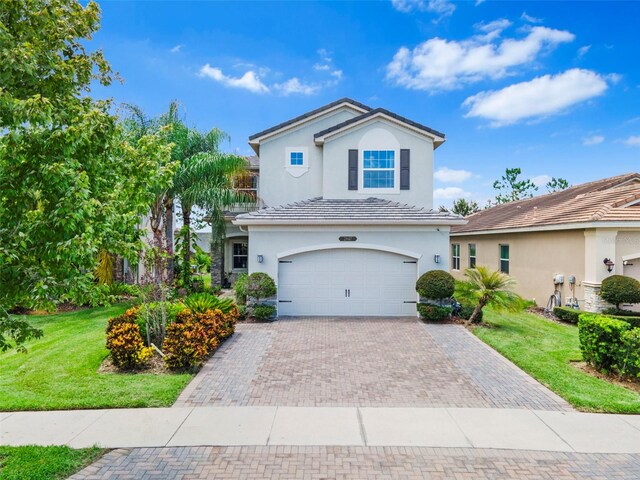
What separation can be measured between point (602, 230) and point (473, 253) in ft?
32.0

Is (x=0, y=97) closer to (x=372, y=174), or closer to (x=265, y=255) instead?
(x=265, y=255)

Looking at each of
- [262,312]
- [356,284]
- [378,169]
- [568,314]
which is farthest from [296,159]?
[568,314]

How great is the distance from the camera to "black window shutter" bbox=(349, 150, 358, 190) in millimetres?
16141

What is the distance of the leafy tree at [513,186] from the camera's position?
53812mm

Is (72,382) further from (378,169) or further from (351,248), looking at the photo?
→ (378,169)

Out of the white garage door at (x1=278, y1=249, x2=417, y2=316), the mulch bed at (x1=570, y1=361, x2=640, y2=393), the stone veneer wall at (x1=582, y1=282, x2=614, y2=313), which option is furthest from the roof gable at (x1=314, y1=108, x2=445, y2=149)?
the mulch bed at (x1=570, y1=361, x2=640, y2=393)

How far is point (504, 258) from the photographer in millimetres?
19188

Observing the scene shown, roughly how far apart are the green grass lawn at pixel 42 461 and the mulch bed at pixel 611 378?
9416 millimetres

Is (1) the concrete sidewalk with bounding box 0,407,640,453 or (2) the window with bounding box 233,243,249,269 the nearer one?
(1) the concrete sidewalk with bounding box 0,407,640,453

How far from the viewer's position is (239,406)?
6.44 meters

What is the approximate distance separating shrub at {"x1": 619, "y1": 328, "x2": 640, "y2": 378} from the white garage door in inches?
262

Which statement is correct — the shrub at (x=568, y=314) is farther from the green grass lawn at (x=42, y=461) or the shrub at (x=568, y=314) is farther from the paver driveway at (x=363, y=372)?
the green grass lawn at (x=42, y=461)

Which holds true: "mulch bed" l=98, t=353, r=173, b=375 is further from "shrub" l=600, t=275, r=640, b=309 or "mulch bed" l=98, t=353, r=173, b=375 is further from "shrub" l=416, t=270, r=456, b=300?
"shrub" l=600, t=275, r=640, b=309

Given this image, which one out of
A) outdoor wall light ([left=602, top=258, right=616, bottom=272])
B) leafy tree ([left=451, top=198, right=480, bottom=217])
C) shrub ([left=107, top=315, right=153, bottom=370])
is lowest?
shrub ([left=107, top=315, right=153, bottom=370])
